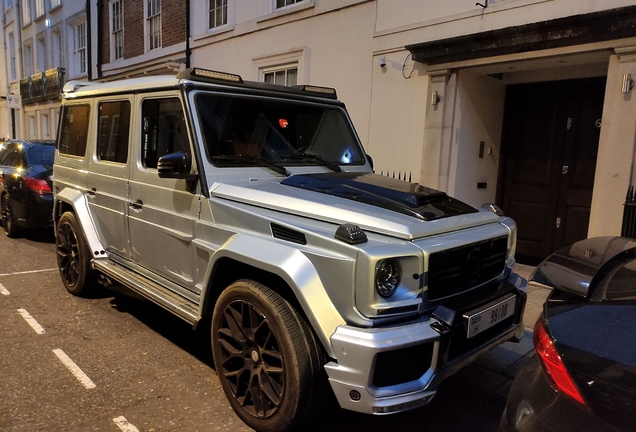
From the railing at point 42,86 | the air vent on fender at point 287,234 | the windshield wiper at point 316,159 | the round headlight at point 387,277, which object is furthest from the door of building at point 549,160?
the railing at point 42,86

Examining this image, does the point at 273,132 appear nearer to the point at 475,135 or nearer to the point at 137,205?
the point at 137,205

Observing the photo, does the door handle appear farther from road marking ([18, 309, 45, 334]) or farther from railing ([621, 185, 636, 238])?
railing ([621, 185, 636, 238])

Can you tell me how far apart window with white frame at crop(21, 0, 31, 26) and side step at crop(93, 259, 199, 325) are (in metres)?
23.6

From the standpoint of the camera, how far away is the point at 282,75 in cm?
1000

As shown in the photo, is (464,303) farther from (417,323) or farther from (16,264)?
(16,264)

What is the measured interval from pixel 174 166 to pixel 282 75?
7367 millimetres

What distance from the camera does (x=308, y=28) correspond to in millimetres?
8977

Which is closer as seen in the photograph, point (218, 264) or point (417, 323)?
point (417, 323)

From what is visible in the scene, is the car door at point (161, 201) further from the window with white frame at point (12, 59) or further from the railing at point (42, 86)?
the window with white frame at point (12, 59)

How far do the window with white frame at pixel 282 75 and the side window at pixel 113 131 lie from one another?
18.7 feet

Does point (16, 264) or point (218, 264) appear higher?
point (218, 264)

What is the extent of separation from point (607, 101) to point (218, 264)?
203 inches

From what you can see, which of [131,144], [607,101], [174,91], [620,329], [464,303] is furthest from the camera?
[607,101]

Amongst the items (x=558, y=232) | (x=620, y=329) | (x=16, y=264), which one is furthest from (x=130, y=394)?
(x=558, y=232)
